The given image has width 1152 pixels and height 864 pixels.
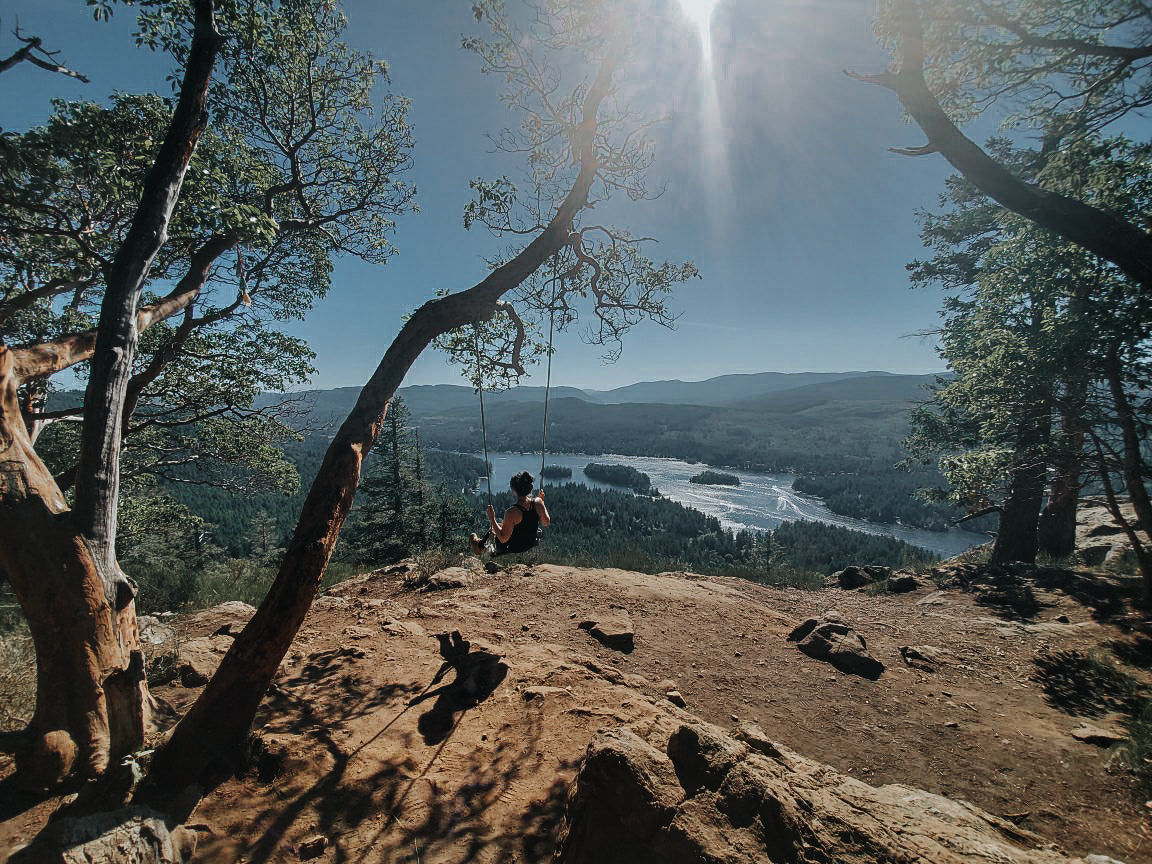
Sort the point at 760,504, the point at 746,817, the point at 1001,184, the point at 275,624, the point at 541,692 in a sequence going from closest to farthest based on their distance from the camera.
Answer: the point at 746,817 < the point at 275,624 < the point at 541,692 < the point at 1001,184 < the point at 760,504

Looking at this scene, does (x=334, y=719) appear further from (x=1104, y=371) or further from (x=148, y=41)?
(x=1104, y=371)

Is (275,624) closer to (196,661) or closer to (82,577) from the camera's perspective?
(82,577)

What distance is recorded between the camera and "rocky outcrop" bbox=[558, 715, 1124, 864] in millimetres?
1823

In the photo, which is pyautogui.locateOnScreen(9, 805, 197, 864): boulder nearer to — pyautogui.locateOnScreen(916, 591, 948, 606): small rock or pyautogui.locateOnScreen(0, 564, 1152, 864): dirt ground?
pyautogui.locateOnScreen(0, 564, 1152, 864): dirt ground

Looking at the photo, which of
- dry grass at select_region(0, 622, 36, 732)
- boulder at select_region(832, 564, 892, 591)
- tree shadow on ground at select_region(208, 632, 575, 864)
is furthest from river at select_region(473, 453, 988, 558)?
dry grass at select_region(0, 622, 36, 732)

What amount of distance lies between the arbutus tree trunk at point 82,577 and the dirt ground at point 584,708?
0.42 m

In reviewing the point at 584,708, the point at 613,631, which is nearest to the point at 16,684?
the point at 584,708

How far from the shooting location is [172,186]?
3.38 m

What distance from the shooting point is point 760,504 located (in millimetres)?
76562

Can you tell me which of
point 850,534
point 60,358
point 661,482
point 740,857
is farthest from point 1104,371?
point 661,482

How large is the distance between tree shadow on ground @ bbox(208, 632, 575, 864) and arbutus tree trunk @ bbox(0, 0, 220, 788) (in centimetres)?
97

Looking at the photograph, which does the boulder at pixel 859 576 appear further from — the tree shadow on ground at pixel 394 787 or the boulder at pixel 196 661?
the boulder at pixel 196 661

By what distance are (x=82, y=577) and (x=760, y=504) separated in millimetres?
82860

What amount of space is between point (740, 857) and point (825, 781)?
0.84m
